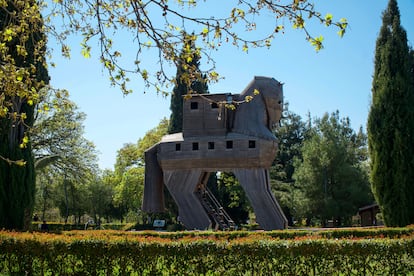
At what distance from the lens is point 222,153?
21.0 m

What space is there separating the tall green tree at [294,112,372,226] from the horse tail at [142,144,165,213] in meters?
16.7

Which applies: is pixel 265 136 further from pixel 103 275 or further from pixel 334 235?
pixel 103 275

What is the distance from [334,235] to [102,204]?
38.6m

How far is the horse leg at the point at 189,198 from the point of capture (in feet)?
69.6

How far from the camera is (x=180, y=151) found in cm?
2166

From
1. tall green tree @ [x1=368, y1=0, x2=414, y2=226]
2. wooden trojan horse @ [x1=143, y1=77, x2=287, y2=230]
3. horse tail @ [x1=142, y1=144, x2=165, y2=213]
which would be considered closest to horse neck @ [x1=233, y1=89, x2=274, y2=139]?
wooden trojan horse @ [x1=143, y1=77, x2=287, y2=230]

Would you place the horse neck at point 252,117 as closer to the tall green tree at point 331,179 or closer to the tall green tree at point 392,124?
the tall green tree at point 392,124

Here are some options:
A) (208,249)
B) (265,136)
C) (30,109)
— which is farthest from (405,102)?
(30,109)

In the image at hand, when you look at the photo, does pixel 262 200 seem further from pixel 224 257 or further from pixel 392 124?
pixel 224 257

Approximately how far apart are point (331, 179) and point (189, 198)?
18.9 m

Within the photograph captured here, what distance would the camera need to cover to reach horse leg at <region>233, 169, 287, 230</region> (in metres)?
20.1

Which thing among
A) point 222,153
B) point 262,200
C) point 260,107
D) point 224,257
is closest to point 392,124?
point 260,107

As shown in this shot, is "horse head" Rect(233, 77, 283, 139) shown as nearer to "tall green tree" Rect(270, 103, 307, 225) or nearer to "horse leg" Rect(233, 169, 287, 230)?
"horse leg" Rect(233, 169, 287, 230)

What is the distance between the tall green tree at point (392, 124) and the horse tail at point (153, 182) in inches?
397
